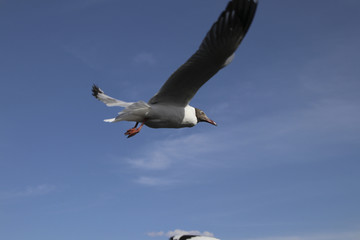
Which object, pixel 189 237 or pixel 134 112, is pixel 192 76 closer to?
pixel 134 112

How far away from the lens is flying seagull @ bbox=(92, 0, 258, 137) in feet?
29.4

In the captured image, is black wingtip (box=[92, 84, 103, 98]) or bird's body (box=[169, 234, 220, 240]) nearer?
bird's body (box=[169, 234, 220, 240])

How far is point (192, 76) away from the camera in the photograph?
33.4 ft

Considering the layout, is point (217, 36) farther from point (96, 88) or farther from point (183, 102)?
point (96, 88)

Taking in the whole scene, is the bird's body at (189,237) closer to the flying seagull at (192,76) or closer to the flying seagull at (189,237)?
the flying seagull at (189,237)

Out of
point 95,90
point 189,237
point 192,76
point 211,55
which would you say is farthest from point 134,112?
point 95,90

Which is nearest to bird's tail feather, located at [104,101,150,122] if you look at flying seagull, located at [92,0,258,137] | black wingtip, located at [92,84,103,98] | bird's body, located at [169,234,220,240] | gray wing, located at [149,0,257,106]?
flying seagull, located at [92,0,258,137]

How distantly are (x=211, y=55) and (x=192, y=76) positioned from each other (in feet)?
2.88

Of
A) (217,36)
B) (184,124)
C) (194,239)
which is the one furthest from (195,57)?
(194,239)

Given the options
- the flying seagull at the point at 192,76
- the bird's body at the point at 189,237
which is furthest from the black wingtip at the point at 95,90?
the bird's body at the point at 189,237

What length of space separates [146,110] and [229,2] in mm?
3610

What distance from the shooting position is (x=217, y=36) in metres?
9.15

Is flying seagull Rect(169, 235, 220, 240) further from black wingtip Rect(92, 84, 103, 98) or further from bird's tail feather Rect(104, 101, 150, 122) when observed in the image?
black wingtip Rect(92, 84, 103, 98)

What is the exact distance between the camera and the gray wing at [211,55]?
8914 millimetres
